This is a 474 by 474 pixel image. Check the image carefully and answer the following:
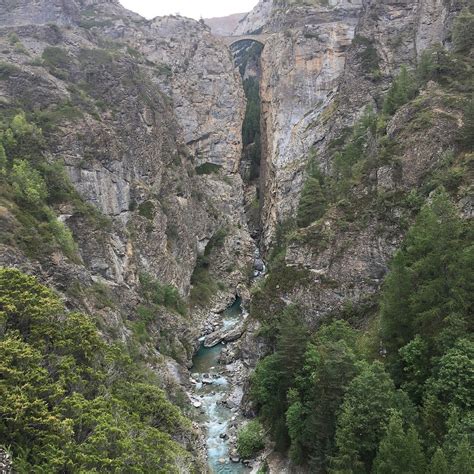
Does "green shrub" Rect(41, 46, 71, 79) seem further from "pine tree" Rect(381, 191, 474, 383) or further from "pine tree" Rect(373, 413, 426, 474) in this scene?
"pine tree" Rect(373, 413, 426, 474)

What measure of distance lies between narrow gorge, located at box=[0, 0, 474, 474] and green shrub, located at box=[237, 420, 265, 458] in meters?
0.24

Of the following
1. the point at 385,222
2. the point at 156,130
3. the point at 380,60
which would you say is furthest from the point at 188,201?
the point at 385,222

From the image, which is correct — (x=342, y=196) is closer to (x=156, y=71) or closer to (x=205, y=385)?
(x=205, y=385)

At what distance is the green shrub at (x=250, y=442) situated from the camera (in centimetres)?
3588

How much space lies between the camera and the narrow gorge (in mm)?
22625

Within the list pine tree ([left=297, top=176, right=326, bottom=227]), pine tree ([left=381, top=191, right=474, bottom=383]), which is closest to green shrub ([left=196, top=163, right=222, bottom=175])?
pine tree ([left=297, top=176, right=326, bottom=227])

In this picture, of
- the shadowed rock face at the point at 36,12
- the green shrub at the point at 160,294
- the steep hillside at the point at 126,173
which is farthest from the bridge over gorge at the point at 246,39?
the green shrub at the point at 160,294

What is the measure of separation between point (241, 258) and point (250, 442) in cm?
5888

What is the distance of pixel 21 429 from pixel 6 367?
285cm

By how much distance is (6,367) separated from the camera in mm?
19531

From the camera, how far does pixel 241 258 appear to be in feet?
307

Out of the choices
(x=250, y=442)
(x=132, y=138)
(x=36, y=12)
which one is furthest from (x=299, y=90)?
(x=250, y=442)

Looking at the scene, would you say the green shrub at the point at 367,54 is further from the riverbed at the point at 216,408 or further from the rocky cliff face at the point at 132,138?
the riverbed at the point at 216,408

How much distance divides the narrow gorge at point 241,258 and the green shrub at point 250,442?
0.24 meters
